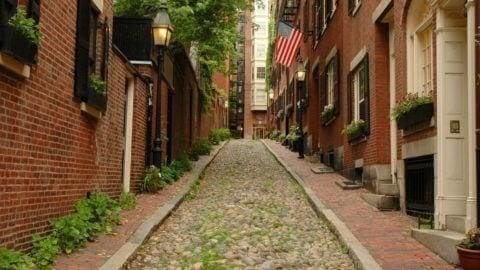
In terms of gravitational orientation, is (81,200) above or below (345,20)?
below

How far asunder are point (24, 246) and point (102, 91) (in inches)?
147

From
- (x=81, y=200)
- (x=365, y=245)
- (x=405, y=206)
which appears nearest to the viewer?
(x=365, y=245)

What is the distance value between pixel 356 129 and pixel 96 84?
681 cm

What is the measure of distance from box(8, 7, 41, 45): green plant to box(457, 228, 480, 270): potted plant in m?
4.94

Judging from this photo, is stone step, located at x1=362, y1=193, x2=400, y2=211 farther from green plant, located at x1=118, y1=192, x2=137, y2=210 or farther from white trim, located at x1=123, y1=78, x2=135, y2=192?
white trim, located at x1=123, y1=78, x2=135, y2=192

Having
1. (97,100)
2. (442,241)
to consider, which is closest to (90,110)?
(97,100)

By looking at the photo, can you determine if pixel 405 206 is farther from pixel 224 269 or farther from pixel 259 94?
pixel 259 94

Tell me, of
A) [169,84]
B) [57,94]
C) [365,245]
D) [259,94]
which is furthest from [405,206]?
[259,94]

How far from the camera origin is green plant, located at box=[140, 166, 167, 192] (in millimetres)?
13727

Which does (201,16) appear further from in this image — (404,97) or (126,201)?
(404,97)

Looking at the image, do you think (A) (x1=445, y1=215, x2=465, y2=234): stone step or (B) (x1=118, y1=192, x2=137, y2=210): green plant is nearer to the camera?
(A) (x1=445, y1=215, x2=465, y2=234): stone step

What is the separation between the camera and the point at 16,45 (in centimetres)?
609

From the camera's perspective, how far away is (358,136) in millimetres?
14422

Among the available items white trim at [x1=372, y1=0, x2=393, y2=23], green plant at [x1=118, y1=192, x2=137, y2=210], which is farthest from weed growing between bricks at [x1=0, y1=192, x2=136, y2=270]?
white trim at [x1=372, y1=0, x2=393, y2=23]
